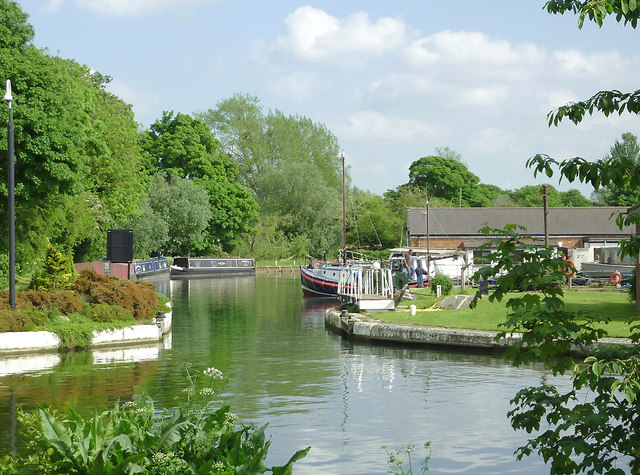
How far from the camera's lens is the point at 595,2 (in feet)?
19.3

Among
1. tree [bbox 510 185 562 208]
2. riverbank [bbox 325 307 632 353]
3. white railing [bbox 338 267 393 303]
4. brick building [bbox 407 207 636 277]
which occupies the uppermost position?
tree [bbox 510 185 562 208]

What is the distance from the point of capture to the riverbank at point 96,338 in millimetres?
23156

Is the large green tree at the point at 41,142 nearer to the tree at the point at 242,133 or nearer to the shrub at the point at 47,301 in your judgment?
the shrub at the point at 47,301

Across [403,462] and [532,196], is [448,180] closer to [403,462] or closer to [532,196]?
[532,196]

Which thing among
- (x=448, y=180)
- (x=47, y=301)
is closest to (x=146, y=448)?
(x=47, y=301)

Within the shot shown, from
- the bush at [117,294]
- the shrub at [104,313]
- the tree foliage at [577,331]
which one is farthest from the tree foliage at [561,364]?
the bush at [117,294]

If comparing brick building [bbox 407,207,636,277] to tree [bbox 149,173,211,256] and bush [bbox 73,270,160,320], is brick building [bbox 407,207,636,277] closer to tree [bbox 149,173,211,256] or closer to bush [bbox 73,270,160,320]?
tree [bbox 149,173,211,256]

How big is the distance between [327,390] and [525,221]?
5941 centimetres

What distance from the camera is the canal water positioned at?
13.5 meters

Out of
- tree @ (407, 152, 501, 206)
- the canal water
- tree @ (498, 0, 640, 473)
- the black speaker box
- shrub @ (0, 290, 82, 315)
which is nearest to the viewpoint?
tree @ (498, 0, 640, 473)

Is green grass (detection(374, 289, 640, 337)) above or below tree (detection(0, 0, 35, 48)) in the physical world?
below

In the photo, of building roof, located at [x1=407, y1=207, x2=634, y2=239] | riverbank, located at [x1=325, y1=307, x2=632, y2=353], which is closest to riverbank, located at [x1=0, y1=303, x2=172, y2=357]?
riverbank, located at [x1=325, y1=307, x2=632, y2=353]

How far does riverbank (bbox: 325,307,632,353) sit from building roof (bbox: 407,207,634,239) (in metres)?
42.0

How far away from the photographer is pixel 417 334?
26547 millimetres
